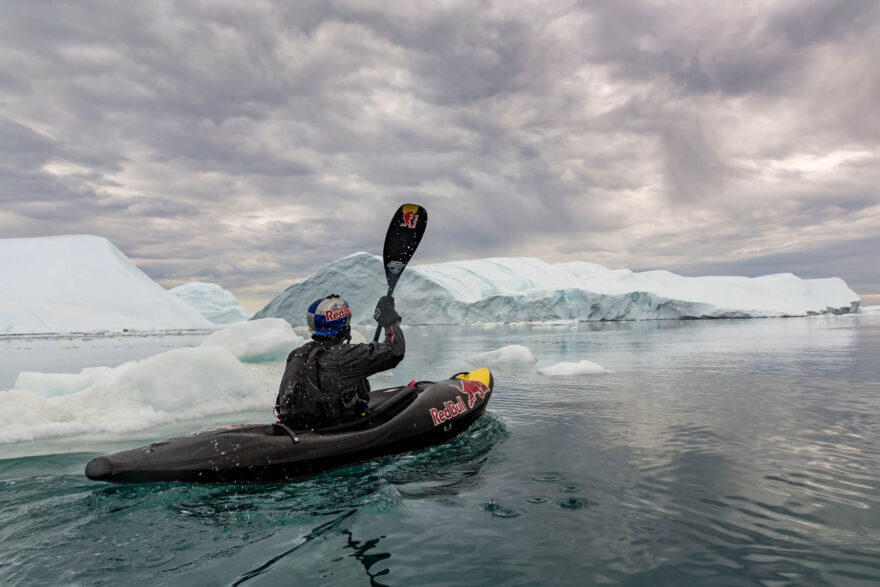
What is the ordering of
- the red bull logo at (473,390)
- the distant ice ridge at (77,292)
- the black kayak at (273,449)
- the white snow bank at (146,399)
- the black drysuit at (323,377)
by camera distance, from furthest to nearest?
the distant ice ridge at (77,292)
the white snow bank at (146,399)
the red bull logo at (473,390)
the black drysuit at (323,377)
the black kayak at (273,449)

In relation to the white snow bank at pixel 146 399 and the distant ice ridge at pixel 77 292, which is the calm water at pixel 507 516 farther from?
the distant ice ridge at pixel 77 292

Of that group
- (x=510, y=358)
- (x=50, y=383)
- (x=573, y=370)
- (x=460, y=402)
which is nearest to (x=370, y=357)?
(x=460, y=402)

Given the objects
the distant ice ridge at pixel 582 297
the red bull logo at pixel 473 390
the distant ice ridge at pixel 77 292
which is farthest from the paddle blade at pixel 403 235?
the distant ice ridge at pixel 77 292

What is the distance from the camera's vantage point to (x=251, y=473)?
164 inches

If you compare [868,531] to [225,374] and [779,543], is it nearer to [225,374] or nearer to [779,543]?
[779,543]

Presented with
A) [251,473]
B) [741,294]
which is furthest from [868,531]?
A: [741,294]

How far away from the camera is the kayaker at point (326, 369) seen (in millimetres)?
4512

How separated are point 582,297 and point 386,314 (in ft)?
167

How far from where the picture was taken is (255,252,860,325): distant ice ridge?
52.4 metres

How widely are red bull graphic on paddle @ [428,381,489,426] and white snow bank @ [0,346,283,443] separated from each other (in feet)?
12.2

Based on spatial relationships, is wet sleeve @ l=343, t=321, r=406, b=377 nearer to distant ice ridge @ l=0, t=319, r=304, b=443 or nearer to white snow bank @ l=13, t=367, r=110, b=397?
distant ice ridge @ l=0, t=319, r=304, b=443

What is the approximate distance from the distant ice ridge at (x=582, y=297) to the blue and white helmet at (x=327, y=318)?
5039cm

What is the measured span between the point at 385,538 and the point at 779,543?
2.49 metres

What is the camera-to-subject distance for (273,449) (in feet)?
14.0
